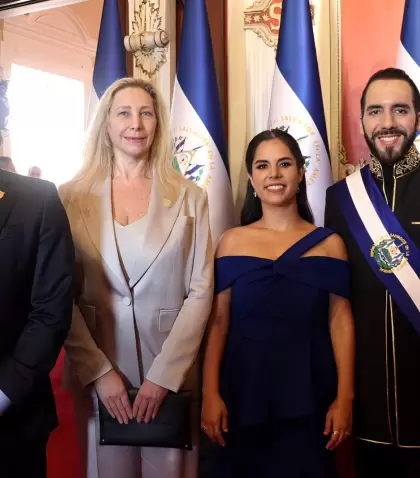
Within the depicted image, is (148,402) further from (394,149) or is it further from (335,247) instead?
(394,149)

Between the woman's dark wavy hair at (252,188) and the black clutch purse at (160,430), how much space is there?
569 mm

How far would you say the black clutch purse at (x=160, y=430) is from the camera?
134 centimetres

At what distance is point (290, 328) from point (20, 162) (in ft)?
7.24

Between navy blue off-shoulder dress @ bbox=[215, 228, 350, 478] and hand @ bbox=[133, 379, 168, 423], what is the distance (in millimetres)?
205

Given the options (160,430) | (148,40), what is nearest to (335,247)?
(160,430)

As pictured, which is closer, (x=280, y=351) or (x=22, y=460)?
(x=22, y=460)

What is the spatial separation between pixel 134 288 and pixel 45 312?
0.33 metres

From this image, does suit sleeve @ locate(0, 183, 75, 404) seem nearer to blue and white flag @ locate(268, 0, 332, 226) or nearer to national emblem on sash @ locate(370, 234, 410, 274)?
national emblem on sash @ locate(370, 234, 410, 274)

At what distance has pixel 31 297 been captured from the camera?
3.69 ft

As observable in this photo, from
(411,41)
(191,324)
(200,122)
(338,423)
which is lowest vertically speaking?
(338,423)

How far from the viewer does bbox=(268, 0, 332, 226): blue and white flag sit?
2006 millimetres

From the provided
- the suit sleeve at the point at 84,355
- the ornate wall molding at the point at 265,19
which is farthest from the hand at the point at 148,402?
the ornate wall molding at the point at 265,19

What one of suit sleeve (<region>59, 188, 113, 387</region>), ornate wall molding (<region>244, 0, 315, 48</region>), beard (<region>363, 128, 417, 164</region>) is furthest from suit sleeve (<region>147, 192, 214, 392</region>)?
ornate wall molding (<region>244, 0, 315, 48</region>)

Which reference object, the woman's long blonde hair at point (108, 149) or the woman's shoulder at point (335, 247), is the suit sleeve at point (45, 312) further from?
the woman's shoulder at point (335, 247)
